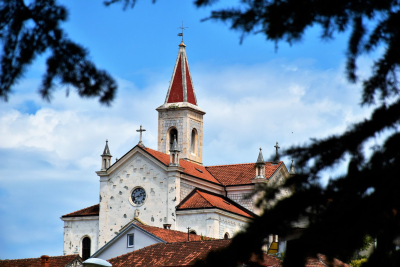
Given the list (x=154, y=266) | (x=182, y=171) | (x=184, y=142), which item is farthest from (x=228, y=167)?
(x=154, y=266)

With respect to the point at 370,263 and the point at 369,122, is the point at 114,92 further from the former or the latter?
the point at 370,263

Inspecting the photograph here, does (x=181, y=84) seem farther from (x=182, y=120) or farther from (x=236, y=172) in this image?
(x=236, y=172)

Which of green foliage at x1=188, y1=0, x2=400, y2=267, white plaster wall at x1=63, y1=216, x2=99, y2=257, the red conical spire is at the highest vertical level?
A: the red conical spire

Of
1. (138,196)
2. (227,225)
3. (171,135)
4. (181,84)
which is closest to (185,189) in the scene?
(138,196)

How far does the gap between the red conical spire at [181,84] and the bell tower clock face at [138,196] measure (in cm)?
1111

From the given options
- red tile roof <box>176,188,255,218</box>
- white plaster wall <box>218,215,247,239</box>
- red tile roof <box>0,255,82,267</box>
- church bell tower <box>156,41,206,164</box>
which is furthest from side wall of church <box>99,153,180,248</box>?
red tile roof <box>0,255,82,267</box>

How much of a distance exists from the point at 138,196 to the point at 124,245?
1182 centimetres

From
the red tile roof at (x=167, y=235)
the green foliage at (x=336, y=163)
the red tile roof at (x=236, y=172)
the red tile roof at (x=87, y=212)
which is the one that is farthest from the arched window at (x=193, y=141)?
the green foliage at (x=336, y=163)

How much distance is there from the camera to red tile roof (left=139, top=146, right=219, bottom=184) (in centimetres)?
5846

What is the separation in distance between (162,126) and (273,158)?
55.5 m

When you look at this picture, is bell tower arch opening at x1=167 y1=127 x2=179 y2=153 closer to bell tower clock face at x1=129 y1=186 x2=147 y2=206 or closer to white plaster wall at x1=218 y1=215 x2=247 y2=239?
bell tower clock face at x1=129 y1=186 x2=147 y2=206

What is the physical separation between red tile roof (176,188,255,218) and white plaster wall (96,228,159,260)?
9.64 metres

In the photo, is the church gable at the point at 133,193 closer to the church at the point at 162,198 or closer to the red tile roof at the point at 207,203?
the church at the point at 162,198

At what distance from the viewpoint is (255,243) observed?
9180 mm
